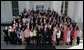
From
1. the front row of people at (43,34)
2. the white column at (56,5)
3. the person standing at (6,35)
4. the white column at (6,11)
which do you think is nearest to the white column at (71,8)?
the white column at (56,5)

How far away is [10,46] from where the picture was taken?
11797 millimetres

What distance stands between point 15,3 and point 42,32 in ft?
29.7

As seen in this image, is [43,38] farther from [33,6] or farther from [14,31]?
[33,6]

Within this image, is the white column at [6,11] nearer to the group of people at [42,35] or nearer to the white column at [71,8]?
the white column at [71,8]

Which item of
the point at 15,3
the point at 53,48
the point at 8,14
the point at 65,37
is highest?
the point at 15,3

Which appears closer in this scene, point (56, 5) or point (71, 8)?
point (56, 5)

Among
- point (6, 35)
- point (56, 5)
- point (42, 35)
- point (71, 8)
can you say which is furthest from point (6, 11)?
point (42, 35)

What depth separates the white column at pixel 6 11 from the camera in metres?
19.2

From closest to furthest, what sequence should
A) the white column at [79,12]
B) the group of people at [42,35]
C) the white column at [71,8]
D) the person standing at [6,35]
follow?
1. the group of people at [42,35]
2. the person standing at [6,35]
3. the white column at [79,12]
4. the white column at [71,8]

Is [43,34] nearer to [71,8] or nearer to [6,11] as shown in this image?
[6,11]

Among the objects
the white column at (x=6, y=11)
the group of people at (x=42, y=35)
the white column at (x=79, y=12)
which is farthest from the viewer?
the white column at (x=6, y=11)

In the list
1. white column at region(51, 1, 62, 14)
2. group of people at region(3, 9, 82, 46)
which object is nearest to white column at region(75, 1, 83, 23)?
white column at region(51, 1, 62, 14)

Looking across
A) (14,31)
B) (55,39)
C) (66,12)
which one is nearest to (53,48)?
(55,39)

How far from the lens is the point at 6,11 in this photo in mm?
19453
